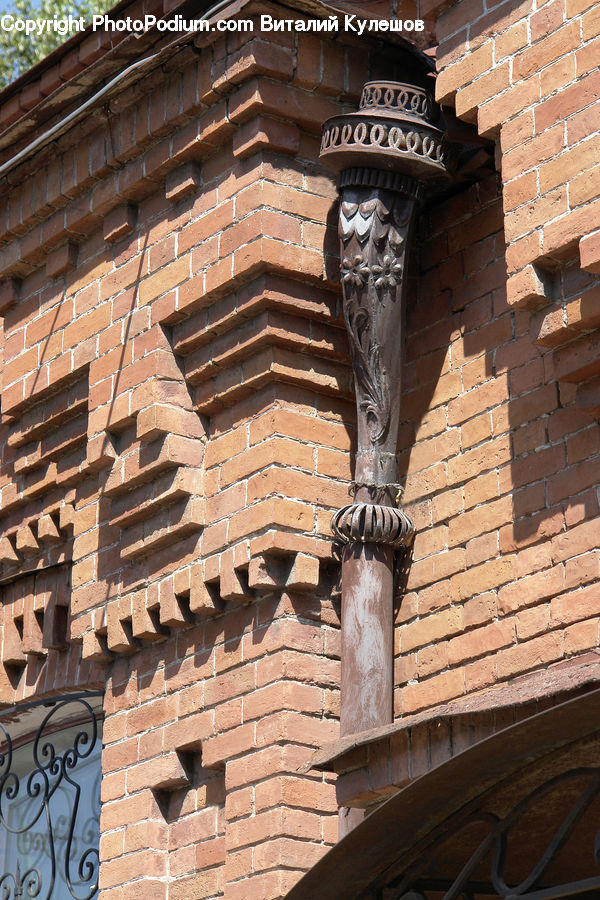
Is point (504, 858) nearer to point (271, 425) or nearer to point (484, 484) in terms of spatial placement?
point (484, 484)

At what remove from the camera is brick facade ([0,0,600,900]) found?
4.75 m

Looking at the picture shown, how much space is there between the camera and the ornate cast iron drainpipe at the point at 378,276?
5.23 meters

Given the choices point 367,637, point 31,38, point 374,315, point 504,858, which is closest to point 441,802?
point 504,858

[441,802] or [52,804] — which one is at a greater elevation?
[52,804]

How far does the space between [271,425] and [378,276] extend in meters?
0.60

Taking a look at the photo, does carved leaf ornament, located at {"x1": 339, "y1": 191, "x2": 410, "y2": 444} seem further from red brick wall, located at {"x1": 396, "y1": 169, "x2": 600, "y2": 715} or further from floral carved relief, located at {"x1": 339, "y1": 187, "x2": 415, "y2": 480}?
red brick wall, located at {"x1": 396, "y1": 169, "x2": 600, "y2": 715}

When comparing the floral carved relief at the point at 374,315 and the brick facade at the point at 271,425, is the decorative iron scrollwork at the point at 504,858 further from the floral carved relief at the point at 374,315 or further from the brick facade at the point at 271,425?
the floral carved relief at the point at 374,315

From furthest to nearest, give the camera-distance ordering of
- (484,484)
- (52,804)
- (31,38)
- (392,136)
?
(31,38), (52,804), (392,136), (484,484)

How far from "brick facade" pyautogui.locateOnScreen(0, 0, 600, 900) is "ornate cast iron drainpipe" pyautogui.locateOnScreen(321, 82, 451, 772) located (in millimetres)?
127

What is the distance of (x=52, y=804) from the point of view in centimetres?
669

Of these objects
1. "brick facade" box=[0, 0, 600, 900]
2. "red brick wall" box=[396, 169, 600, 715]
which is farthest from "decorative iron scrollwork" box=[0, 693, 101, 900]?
"red brick wall" box=[396, 169, 600, 715]

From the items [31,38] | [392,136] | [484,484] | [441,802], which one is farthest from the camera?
[31,38]

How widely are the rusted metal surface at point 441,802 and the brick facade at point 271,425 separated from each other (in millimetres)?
209

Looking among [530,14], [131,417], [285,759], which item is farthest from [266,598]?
[530,14]
